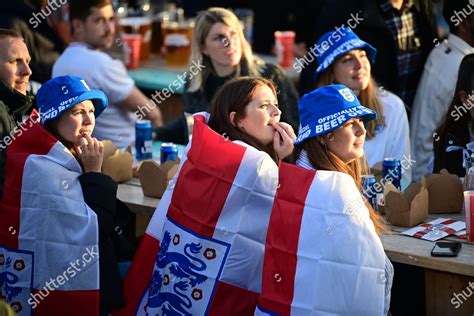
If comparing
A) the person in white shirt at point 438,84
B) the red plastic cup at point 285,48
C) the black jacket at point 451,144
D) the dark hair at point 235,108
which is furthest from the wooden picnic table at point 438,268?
the red plastic cup at point 285,48

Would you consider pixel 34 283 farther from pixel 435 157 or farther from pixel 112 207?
pixel 435 157

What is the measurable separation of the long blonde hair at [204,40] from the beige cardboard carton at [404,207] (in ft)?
6.14

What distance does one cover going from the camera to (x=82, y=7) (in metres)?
6.59

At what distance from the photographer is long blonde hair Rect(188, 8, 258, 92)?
20.2ft

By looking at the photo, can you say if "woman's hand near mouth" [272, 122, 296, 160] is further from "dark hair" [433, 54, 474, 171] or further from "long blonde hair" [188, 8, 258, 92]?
"long blonde hair" [188, 8, 258, 92]

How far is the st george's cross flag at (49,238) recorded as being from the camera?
14.5 feet

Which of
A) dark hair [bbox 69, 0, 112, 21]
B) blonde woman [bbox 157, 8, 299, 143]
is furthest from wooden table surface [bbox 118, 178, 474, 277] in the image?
dark hair [bbox 69, 0, 112, 21]

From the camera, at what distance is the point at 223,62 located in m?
6.09

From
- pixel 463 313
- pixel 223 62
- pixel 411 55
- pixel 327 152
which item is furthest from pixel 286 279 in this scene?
pixel 411 55

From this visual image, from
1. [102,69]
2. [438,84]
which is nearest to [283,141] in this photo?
[438,84]

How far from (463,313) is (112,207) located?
1.56 metres

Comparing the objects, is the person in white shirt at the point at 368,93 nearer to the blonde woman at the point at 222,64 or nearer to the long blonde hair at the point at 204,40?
the blonde woman at the point at 222,64

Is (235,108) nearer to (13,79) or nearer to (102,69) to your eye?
(13,79)

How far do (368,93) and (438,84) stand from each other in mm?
758
